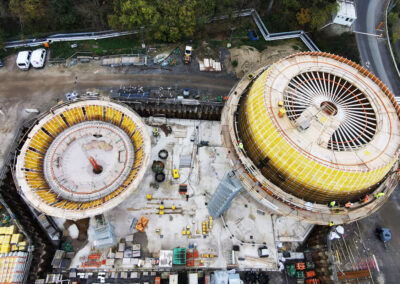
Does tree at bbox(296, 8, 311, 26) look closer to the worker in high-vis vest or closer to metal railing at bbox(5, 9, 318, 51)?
metal railing at bbox(5, 9, 318, 51)

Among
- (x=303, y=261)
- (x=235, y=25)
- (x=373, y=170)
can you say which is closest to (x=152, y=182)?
(x=303, y=261)

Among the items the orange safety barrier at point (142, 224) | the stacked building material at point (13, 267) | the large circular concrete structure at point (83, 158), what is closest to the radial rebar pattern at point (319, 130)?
the large circular concrete structure at point (83, 158)

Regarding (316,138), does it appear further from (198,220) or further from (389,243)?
(389,243)

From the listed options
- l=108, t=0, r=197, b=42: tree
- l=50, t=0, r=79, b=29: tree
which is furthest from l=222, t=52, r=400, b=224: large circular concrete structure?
l=50, t=0, r=79, b=29: tree

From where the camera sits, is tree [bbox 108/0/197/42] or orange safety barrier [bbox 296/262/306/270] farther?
tree [bbox 108/0/197/42]

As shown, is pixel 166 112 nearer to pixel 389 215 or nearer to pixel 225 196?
pixel 225 196

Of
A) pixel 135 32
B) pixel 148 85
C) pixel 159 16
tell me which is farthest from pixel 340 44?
pixel 135 32
